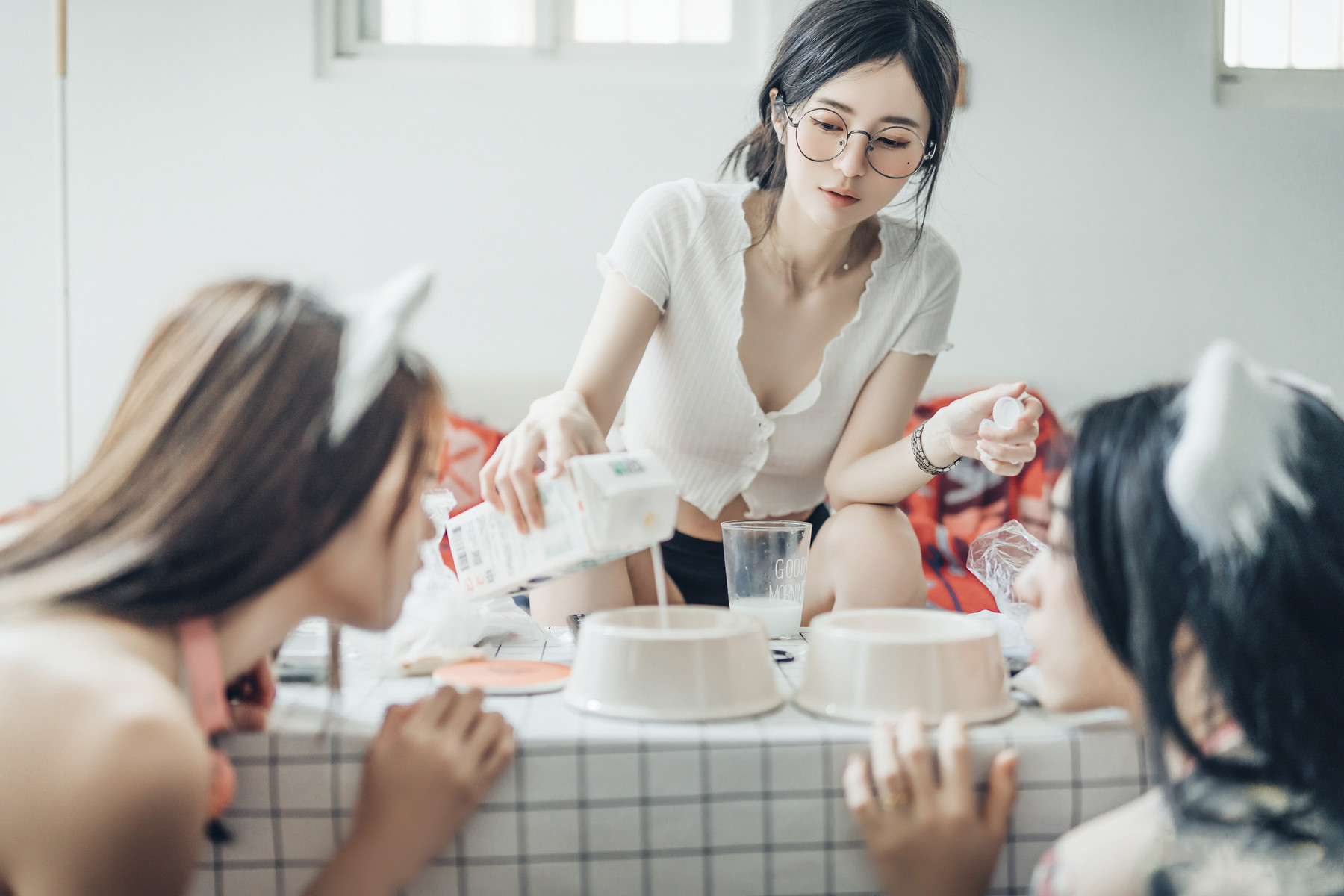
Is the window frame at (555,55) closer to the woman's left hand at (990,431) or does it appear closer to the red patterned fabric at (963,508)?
the red patterned fabric at (963,508)

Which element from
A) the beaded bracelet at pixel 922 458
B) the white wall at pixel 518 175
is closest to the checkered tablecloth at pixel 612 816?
the beaded bracelet at pixel 922 458

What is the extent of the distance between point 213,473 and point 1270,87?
282cm

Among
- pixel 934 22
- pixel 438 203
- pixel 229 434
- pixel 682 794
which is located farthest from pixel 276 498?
pixel 438 203

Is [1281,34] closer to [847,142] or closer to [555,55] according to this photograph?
[555,55]

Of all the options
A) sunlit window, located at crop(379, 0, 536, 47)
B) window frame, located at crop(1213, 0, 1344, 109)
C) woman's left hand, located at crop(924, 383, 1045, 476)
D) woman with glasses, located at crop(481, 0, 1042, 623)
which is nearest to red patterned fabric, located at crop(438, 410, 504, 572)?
woman with glasses, located at crop(481, 0, 1042, 623)

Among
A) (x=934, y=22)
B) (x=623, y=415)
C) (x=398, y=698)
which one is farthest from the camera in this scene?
(x=623, y=415)

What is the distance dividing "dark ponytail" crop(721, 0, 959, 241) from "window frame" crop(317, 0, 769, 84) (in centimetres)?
124

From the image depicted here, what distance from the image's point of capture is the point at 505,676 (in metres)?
0.75

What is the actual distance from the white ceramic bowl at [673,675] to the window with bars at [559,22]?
6.87ft

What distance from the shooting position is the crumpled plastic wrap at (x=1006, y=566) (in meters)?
0.95

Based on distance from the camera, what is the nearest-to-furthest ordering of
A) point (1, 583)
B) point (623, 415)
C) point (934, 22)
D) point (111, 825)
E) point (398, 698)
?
point (111, 825), point (1, 583), point (398, 698), point (934, 22), point (623, 415)

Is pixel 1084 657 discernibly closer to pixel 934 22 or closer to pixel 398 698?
pixel 398 698

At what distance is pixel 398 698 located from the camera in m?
0.71

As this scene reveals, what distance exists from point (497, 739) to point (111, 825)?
215mm
